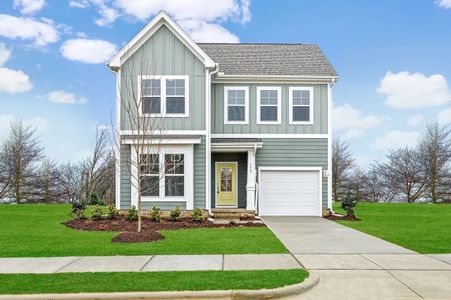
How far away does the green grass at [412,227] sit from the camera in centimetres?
1078

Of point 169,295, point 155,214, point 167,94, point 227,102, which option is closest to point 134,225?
point 155,214

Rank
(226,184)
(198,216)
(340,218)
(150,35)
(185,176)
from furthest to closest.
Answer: (226,184) → (340,218) → (150,35) → (185,176) → (198,216)

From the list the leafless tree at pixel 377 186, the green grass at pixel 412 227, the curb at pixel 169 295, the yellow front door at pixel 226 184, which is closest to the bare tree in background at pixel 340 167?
the leafless tree at pixel 377 186

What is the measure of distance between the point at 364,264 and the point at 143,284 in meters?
4.40

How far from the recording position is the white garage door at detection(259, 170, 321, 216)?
19.2 m

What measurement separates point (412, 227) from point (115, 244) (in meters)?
10.3

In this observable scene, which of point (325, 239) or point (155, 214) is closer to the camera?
point (325, 239)

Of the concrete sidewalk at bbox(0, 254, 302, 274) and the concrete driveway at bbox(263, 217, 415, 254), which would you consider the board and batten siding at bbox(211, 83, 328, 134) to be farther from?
the concrete sidewalk at bbox(0, 254, 302, 274)

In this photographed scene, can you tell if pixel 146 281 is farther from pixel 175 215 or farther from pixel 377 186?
pixel 377 186

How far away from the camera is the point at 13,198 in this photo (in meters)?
32.2

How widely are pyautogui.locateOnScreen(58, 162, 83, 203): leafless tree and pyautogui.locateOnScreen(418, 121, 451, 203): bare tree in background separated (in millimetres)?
28656

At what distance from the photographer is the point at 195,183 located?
16.6 meters

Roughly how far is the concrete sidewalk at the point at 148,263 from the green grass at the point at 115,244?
56 centimetres

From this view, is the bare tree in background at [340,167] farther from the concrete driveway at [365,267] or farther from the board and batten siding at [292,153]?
the concrete driveway at [365,267]
